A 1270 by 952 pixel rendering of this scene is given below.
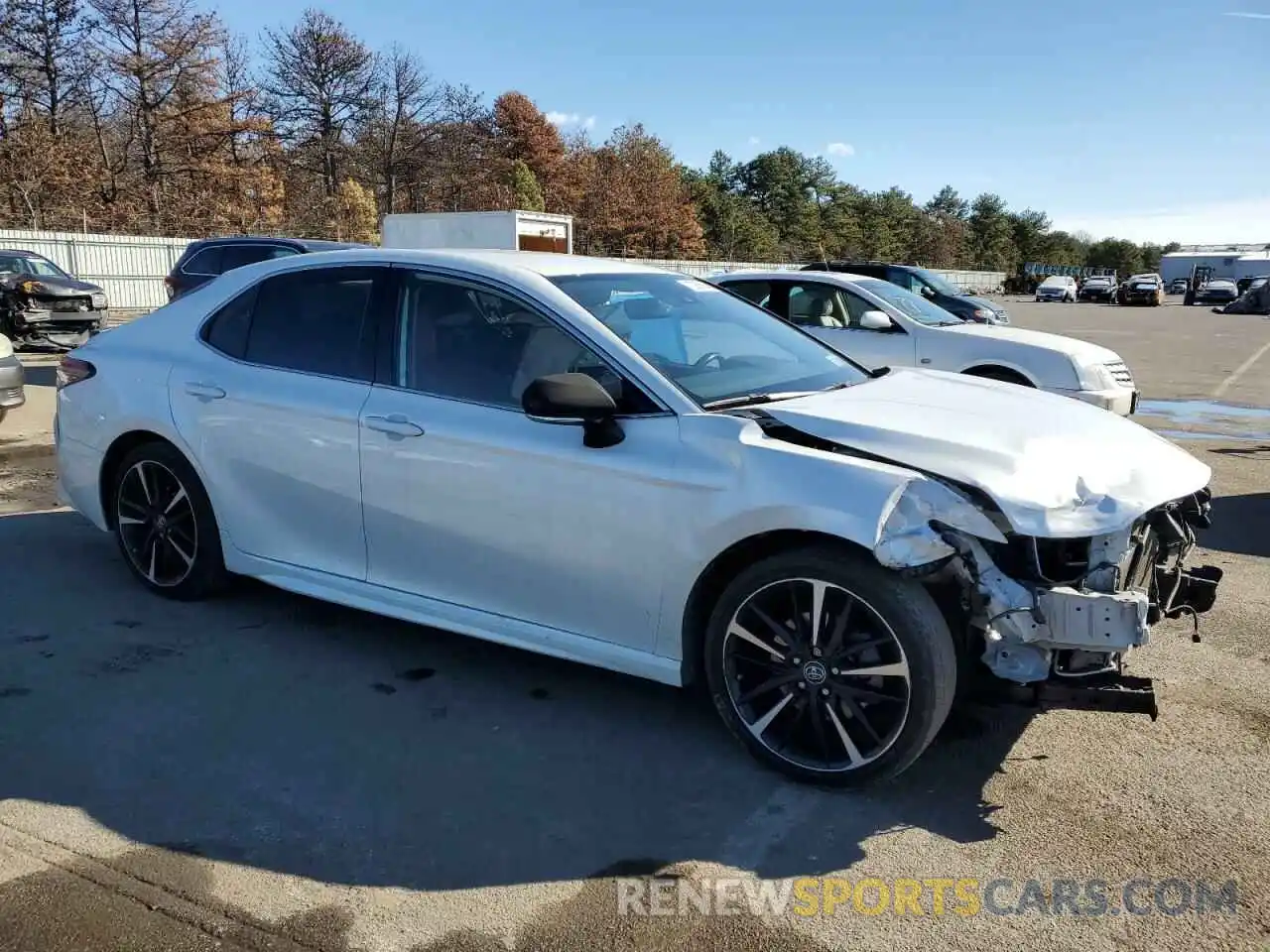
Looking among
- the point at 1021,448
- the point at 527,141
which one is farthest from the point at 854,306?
the point at 527,141

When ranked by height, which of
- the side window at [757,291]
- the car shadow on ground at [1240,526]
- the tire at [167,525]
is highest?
the side window at [757,291]

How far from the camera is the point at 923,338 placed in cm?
963

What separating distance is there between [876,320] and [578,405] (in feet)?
22.3

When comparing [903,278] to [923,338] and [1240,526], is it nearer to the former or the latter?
[923,338]

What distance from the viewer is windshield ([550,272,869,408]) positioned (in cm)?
375

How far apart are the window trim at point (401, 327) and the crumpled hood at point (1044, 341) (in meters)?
6.72

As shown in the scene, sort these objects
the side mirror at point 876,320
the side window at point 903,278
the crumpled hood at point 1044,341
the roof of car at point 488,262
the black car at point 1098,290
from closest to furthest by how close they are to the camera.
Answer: the roof of car at point 488,262, the crumpled hood at point 1044,341, the side mirror at point 876,320, the side window at point 903,278, the black car at point 1098,290

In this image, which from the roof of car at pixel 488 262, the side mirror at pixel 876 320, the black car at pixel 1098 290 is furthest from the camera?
the black car at pixel 1098 290

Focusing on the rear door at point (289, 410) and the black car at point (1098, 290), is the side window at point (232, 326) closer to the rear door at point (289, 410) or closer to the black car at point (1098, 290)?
the rear door at point (289, 410)

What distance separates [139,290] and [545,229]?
14.0 meters

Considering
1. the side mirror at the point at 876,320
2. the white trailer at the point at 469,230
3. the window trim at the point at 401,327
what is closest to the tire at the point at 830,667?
the window trim at the point at 401,327

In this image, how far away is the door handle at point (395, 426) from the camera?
3.88 m

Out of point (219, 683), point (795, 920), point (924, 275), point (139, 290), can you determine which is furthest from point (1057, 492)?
point (139, 290)

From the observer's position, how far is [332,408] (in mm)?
4129
